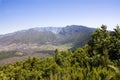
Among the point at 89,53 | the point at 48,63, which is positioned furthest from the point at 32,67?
the point at 89,53

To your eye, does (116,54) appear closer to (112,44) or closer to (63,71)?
(112,44)

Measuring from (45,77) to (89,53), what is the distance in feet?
59.5

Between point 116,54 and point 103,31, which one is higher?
point 103,31

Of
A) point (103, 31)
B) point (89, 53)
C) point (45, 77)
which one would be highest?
point (103, 31)

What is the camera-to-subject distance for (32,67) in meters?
83.5

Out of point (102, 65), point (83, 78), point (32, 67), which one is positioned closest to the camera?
point (83, 78)

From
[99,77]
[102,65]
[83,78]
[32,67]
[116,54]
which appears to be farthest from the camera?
[32,67]

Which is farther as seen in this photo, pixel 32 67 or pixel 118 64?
pixel 32 67

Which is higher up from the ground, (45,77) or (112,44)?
(112,44)

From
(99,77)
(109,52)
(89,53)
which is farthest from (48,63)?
(99,77)

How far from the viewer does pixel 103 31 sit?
278 feet

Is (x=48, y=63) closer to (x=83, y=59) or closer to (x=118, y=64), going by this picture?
(x=83, y=59)

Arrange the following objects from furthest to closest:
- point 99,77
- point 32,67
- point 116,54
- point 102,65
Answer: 1. point 32,67
2. point 116,54
3. point 102,65
4. point 99,77

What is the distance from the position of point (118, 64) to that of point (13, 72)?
103 ft
